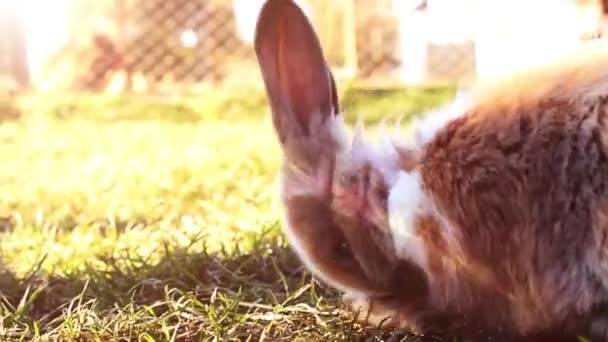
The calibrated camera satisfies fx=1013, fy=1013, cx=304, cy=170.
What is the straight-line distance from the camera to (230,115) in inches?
228

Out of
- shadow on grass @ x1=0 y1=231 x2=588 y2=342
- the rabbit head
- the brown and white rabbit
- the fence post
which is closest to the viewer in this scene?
the brown and white rabbit

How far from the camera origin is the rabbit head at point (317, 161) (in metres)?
1.51

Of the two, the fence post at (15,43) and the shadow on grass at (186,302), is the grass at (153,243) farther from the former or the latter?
the fence post at (15,43)

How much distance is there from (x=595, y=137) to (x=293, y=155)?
0.45 m

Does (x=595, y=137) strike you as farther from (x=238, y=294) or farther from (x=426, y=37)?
(x=426, y=37)

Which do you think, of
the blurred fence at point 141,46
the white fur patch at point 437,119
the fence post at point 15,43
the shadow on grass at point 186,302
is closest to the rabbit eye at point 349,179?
the white fur patch at point 437,119

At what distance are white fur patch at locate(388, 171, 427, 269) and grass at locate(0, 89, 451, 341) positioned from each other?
0.17m

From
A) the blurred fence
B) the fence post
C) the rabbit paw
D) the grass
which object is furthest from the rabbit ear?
the fence post

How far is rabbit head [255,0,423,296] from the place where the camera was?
151 centimetres

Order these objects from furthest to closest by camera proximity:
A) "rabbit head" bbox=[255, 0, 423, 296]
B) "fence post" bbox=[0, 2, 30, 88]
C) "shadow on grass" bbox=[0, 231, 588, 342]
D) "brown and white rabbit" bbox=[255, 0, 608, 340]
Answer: "fence post" bbox=[0, 2, 30, 88] → "shadow on grass" bbox=[0, 231, 588, 342] → "rabbit head" bbox=[255, 0, 423, 296] → "brown and white rabbit" bbox=[255, 0, 608, 340]

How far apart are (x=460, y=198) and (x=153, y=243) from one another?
1.20m

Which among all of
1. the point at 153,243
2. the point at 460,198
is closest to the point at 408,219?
the point at 460,198

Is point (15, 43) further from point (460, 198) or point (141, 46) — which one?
point (460, 198)

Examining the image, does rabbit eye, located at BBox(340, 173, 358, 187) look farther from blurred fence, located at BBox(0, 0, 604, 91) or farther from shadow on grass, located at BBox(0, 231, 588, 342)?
blurred fence, located at BBox(0, 0, 604, 91)
